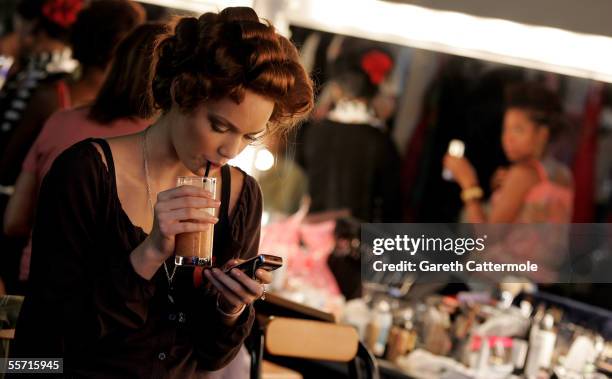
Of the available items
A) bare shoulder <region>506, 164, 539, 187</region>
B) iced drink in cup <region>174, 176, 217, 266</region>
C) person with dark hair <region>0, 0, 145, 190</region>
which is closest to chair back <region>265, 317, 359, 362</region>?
iced drink in cup <region>174, 176, 217, 266</region>

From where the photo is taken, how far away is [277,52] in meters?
1.79

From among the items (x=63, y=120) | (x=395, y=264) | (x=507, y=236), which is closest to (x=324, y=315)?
(x=395, y=264)

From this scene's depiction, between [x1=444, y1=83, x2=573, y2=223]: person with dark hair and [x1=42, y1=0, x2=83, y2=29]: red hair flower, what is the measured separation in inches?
80.2

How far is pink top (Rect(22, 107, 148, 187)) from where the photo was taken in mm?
2748

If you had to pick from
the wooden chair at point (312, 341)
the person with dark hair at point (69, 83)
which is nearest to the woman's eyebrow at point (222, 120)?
the wooden chair at point (312, 341)

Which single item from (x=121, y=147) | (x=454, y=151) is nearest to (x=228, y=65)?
(x=121, y=147)

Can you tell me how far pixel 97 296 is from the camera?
1.69m

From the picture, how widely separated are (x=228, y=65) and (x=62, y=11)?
293 centimetres

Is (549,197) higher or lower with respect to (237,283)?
higher

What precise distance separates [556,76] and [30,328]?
9.31ft

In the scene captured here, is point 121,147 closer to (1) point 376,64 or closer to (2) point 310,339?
(2) point 310,339

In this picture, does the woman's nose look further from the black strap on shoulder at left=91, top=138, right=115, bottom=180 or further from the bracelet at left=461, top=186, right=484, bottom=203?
the bracelet at left=461, top=186, right=484, bottom=203

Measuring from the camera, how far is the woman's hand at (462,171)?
4.36 m

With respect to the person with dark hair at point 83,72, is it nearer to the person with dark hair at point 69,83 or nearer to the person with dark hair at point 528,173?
the person with dark hair at point 69,83
